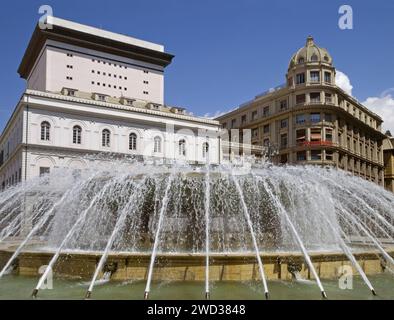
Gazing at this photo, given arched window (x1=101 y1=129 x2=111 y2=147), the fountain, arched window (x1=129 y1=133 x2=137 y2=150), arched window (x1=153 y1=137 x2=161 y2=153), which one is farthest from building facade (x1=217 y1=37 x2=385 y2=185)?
the fountain

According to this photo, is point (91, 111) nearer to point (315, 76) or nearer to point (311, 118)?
point (311, 118)

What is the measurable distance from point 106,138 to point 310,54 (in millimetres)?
29799

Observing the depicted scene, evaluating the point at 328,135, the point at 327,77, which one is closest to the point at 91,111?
the point at 328,135

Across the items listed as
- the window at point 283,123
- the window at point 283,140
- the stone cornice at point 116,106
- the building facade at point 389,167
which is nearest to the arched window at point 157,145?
the stone cornice at point 116,106

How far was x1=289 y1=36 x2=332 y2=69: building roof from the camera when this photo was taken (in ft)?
189

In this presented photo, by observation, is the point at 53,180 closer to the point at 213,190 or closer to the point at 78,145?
the point at 213,190

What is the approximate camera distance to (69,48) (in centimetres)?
5450

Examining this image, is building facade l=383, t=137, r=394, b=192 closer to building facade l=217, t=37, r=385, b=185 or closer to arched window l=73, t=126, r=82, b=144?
building facade l=217, t=37, r=385, b=185

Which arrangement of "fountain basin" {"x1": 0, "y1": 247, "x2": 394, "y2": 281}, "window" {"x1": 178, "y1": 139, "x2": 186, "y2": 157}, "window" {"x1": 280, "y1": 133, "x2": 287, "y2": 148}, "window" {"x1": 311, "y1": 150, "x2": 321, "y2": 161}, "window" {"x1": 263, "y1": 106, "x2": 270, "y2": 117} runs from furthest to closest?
"window" {"x1": 263, "y1": 106, "x2": 270, "y2": 117}, "window" {"x1": 280, "y1": 133, "x2": 287, "y2": 148}, "window" {"x1": 311, "y1": 150, "x2": 321, "y2": 161}, "window" {"x1": 178, "y1": 139, "x2": 186, "y2": 157}, "fountain basin" {"x1": 0, "y1": 247, "x2": 394, "y2": 281}

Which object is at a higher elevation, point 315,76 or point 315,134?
point 315,76

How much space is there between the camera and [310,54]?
57938 mm

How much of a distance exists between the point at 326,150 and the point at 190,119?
59.0 feet

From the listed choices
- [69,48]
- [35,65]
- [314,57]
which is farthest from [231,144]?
[35,65]

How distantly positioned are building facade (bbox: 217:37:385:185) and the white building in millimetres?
11381
